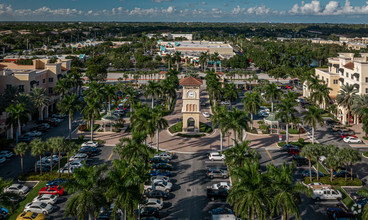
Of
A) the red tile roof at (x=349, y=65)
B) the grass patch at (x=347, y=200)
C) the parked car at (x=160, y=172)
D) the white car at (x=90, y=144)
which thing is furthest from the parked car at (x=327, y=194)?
the red tile roof at (x=349, y=65)

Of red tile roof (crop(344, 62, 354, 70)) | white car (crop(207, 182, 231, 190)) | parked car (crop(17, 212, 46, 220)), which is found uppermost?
red tile roof (crop(344, 62, 354, 70))

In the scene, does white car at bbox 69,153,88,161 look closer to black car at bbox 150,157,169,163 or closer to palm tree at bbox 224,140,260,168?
black car at bbox 150,157,169,163

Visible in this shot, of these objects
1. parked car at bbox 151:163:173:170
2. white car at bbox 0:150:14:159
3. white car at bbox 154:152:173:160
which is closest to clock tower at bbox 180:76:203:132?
white car at bbox 154:152:173:160

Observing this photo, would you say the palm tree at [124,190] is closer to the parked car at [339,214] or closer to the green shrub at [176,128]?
the parked car at [339,214]

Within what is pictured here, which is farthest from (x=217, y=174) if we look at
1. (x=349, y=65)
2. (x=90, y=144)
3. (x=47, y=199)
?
(x=349, y=65)

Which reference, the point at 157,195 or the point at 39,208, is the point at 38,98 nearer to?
the point at 39,208

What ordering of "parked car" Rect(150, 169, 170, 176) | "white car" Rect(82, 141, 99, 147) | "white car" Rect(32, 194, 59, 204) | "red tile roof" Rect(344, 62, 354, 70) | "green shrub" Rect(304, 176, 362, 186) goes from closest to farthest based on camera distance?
"white car" Rect(32, 194, 59, 204), "green shrub" Rect(304, 176, 362, 186), "parked car" Rect(150, 169, 170, 176), "white car" Rect(82, 141, 99, 147), "red tile roof" Rect(344, 62, 354, 70)
